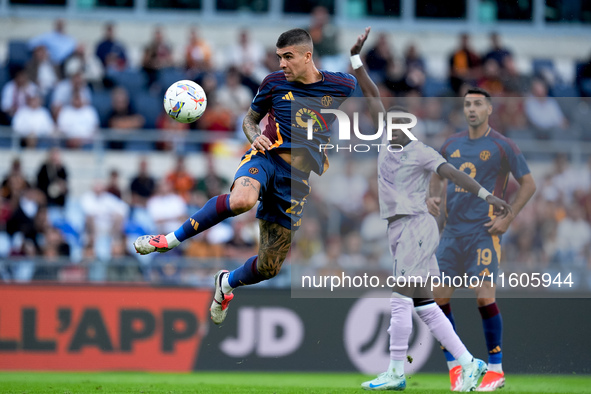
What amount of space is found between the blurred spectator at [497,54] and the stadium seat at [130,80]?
21.3 ft

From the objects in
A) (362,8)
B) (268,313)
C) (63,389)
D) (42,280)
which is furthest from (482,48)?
(63,389)

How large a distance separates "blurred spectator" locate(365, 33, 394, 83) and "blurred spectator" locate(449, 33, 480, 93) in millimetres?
1182

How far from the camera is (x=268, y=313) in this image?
1197 cm

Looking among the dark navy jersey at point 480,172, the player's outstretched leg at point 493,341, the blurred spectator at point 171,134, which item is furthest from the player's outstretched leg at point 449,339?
the blurred spectator at point 171,134

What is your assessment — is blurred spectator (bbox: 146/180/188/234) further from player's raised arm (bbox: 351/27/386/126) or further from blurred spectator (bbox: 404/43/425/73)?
blurred spectator (bbox: 404/43/425/73)

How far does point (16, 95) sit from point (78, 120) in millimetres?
1172

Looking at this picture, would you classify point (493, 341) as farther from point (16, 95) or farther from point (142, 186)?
point (16, 95)

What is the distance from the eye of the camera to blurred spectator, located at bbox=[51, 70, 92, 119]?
14516 millimetres

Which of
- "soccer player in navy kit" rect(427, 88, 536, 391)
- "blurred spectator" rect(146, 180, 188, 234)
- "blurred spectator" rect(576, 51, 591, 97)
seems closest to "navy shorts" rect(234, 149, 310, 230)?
"soccer player in navy kit" rect(427, 88, 536, 391)

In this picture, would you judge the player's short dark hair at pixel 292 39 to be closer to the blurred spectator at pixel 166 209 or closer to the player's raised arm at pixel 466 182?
the player's raised arm at pixel 466 182

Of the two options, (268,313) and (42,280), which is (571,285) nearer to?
(268,313)

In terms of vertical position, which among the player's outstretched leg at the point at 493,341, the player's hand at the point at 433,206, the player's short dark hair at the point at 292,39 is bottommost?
the player's outstretched leg at the point at 493,341

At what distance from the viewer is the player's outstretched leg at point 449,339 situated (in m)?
8.37

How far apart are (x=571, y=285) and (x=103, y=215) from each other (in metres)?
6.92
